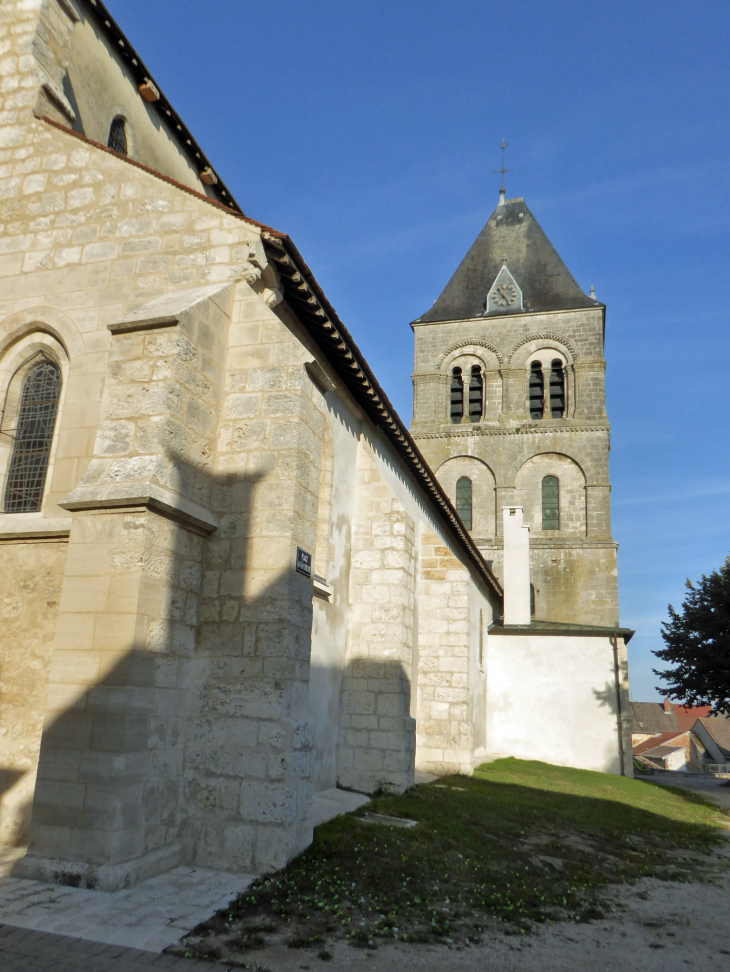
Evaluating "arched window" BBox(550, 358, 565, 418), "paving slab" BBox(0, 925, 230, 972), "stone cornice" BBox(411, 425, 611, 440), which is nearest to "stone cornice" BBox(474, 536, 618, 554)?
"stone cornice" BBox(411, 425, 611, 440)

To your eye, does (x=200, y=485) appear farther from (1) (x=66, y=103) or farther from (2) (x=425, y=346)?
(2) (x=425, y=346)

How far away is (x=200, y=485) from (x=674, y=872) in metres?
6.21

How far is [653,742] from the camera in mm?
56438

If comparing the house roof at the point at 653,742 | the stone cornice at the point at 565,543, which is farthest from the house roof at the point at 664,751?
the stone cornice at the point at 565,543

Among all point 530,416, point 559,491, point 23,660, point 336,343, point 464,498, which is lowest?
point 23,660

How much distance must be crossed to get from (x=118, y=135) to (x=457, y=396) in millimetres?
24765

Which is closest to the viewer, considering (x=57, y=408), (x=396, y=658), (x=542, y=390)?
(x=57, y=408)

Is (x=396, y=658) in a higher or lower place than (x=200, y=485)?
lower

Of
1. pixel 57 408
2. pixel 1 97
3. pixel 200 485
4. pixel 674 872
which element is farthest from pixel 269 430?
pixel 674 872

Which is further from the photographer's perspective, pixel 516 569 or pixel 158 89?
pixel 516 569

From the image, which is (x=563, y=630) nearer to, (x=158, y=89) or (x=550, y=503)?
(x=550, y=503)

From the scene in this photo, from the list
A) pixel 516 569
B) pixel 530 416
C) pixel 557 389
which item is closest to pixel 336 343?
pixel 516 569

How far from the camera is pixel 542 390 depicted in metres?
32.0

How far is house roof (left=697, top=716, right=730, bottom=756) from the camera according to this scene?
56.3 m
